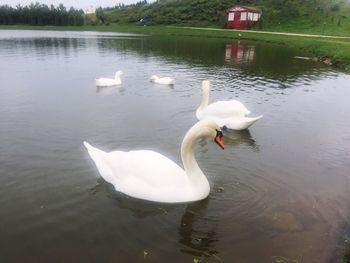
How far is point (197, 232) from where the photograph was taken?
602 cm

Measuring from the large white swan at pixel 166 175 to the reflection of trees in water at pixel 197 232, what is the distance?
0.23m

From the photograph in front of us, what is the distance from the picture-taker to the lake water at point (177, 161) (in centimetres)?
563

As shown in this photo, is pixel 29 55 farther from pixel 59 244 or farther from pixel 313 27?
pixel 313 27

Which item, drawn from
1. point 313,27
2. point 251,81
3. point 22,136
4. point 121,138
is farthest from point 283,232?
point 313,27

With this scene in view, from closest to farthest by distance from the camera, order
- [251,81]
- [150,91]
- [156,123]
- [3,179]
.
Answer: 1. [3,179]
2. [156,123]
3. [150,91]
4. [251,81]

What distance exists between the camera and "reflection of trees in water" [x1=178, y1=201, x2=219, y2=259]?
18.3 ft

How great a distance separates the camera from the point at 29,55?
2716 cm

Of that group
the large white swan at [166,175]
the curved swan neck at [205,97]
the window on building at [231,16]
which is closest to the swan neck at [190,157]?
the large white swan at [166,175]

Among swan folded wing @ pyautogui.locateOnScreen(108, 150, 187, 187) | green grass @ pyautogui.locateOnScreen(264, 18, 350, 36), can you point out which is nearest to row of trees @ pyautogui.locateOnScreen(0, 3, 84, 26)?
green grass @ pyautogui.locateOnScreen(264, 18, 350, 36)

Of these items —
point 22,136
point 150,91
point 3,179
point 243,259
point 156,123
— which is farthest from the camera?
point 150,91

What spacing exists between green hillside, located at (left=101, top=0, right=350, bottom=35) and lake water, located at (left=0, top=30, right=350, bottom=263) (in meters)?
46.8

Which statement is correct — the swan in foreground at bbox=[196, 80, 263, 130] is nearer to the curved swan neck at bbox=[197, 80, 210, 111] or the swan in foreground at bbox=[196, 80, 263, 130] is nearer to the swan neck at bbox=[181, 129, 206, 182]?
the curved swan neck at bbox=[197, 80, 210, 111]

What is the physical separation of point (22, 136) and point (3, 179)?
279 centimetres

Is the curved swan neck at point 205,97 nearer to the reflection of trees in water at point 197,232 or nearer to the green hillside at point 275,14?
the reflection of trees in water at point 197,232
